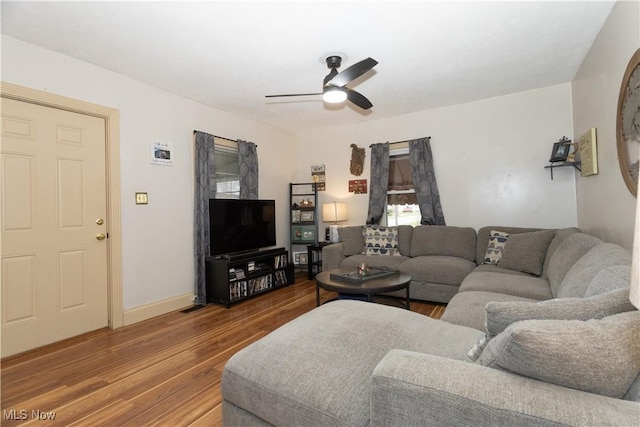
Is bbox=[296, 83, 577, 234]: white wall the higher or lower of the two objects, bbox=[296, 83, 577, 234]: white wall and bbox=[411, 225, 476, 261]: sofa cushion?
the higher

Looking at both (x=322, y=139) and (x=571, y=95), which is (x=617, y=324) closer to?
(x=571, y=95)

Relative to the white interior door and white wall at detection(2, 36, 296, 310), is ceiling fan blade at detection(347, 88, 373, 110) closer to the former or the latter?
white wall at detection(2, 36, 296, 310)

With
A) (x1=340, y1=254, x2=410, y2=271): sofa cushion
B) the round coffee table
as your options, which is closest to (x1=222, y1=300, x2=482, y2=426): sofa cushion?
the round coffee table

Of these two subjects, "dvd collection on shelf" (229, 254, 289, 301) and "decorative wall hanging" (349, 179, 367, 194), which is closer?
"dvd collection on shelf" (229, 254, 289, 301)

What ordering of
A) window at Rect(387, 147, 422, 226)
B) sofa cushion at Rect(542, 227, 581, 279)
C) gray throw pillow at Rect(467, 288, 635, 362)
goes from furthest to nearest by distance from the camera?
1. window at Rect(387, 147, 422, 226)
2. sofa cushion at Rect(542, 227, 581, 279)
3. gray throw pillow at Rect(467, 288, 635, 362)

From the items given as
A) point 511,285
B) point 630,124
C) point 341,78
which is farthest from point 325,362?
point 630,124

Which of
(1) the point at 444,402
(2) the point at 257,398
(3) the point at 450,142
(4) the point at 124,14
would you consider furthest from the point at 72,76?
(3) the point at 450,142

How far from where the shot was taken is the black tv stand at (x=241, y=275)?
3.66 m

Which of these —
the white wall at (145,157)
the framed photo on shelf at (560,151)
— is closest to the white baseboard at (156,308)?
the white wall at (145,157)

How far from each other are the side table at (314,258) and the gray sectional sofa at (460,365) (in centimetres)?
Answer: 281

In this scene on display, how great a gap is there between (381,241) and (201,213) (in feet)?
7.87

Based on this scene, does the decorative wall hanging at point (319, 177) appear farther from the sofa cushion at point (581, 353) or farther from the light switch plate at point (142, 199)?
the sofa cushion at point (581, 353)

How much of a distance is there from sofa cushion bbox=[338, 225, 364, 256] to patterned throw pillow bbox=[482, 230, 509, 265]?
1.56 metres

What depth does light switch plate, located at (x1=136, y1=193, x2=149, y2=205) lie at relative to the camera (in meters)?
3.26
